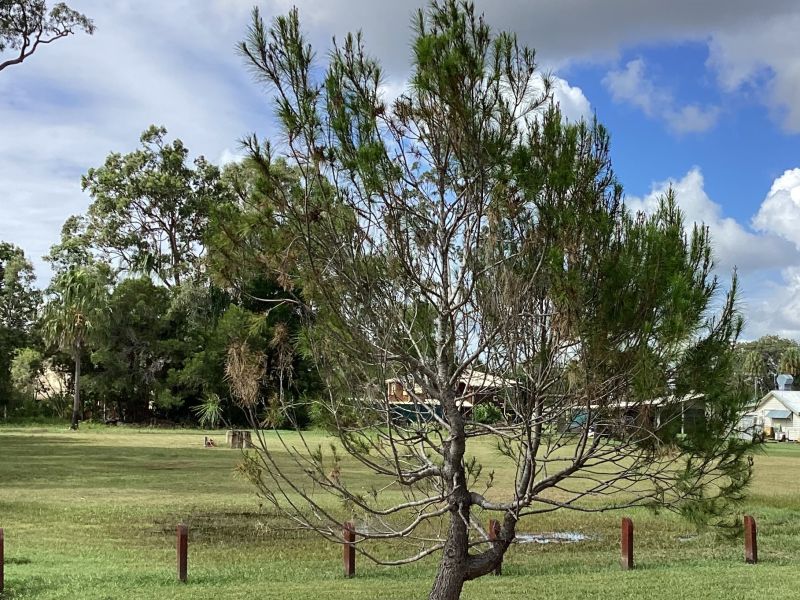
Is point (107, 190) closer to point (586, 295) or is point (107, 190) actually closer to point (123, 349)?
point (123, 349)

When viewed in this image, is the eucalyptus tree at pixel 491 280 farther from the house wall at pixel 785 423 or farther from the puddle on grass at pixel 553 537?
the house wall at pixel 785 423

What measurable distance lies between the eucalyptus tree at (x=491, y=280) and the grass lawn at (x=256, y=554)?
1.50 meters

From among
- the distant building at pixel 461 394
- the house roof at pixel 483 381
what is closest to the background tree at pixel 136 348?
the distant building at pixel 461 394

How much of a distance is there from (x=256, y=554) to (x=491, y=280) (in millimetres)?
8196

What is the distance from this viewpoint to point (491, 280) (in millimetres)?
5742

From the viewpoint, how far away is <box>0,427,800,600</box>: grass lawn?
32.4 ft

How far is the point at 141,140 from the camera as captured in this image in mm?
57031

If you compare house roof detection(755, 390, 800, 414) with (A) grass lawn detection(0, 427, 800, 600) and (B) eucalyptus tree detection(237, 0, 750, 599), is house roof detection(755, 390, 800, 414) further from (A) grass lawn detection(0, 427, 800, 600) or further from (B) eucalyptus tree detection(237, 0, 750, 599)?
(B) eucalyptus tree detection(237, 0, 750, 599)

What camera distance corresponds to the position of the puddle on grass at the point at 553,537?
14008mm

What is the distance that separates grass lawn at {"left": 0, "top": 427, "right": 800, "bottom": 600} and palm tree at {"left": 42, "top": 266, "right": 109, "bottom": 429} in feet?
86.6

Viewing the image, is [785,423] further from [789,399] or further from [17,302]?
[17,302]

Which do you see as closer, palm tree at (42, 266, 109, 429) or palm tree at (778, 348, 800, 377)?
palm tree at (42, 266, 109, 429)

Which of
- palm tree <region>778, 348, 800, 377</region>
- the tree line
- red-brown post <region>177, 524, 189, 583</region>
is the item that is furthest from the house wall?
red-brown post <region>177, 524, 189, 583</region>

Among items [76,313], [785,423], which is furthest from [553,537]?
[785,423]
